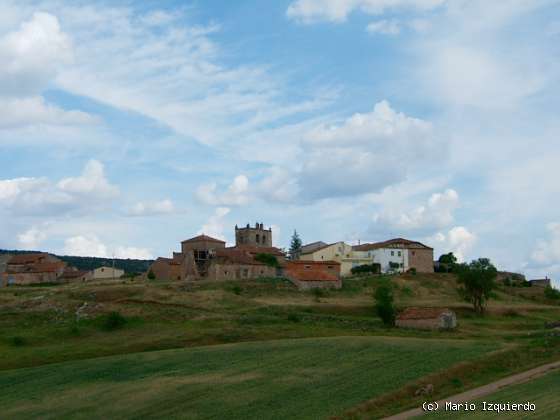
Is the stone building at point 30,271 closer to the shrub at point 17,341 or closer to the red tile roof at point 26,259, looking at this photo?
the red tile roof at point 26,259

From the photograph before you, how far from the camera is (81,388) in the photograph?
4753 cm

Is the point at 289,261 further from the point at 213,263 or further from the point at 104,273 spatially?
the point at 104,273

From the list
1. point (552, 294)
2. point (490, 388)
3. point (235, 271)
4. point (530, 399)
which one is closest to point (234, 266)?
point (235, 271)

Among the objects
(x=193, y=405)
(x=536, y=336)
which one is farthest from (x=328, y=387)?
(x=536, y=336)

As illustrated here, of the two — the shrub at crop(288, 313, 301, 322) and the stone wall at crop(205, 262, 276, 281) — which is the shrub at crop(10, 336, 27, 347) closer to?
the shrub at crop(288, 313, 301, 322)

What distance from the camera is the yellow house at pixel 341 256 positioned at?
413ft

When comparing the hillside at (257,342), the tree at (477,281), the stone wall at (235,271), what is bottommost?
the hillside at (257,342)

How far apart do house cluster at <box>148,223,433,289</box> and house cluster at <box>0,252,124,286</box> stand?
12.4 meters

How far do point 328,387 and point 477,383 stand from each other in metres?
8.39

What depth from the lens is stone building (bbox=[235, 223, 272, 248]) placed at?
159m

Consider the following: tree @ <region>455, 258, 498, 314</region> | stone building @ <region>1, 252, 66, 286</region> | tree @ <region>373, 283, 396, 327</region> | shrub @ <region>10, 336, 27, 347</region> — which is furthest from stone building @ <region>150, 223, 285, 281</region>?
shrub @ <region>10, 336, 27, 347</region>

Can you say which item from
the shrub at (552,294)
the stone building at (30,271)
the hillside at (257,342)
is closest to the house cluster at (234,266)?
the hillside at (257,342)

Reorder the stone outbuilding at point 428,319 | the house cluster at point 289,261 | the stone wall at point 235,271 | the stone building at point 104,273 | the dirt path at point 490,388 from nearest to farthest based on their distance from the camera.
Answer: the dirt path at point 490,388 → the stone outbuilding at point 428,319 → the house cluster at point 289,261 → the stone wall at point 235,271 → the stone building at point 104,273

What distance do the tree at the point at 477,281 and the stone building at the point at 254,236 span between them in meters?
72.5
